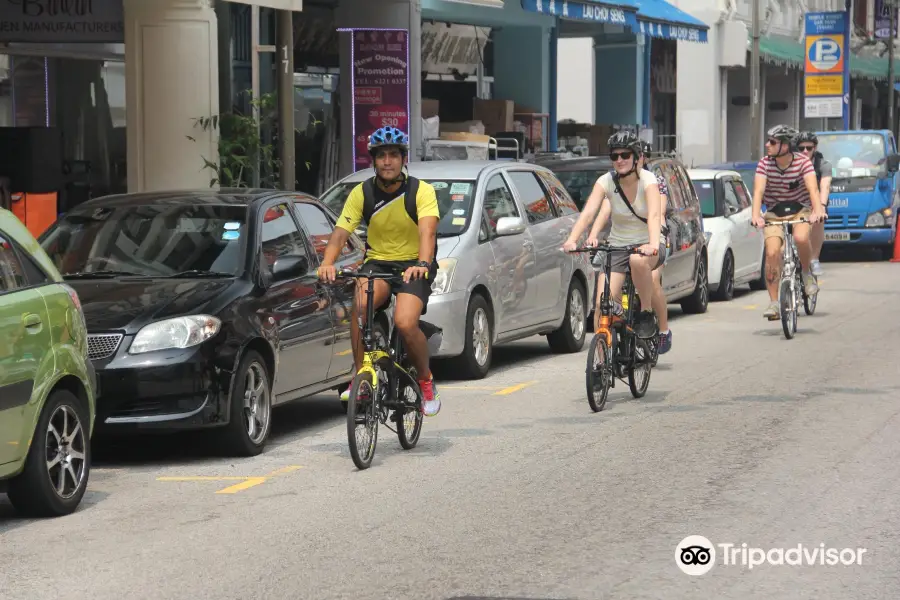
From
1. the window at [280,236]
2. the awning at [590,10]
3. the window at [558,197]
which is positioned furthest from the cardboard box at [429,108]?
the window at [280,236]

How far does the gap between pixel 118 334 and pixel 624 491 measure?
2996 mm

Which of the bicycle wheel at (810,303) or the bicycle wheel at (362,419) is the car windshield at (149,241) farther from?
the bicycle wheel at (810,303)

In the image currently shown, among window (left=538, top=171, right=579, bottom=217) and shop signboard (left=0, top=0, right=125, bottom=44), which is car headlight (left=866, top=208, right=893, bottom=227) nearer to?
window (left=538, top=171, right=579, bottom=217)

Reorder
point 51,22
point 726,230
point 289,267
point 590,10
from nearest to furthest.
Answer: point 289,267
point 51,22
point 726,230
point 590,10

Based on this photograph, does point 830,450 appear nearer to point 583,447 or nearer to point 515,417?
point 583,447

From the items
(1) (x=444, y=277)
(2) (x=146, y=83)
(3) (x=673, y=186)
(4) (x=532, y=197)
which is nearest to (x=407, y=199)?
(1) (x=444, y=277)

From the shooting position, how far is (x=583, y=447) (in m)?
9.61

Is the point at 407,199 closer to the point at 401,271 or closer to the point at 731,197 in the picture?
the point at 401,271

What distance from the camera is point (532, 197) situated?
14383 millimetres

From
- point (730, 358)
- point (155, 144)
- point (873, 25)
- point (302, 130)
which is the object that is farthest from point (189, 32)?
point (873, 25)

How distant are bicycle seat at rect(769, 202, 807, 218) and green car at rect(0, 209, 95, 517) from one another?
30.9 feet

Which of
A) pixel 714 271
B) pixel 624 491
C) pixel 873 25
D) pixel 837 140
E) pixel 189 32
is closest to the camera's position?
pixel 624 491

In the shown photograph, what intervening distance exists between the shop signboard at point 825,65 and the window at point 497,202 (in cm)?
2639

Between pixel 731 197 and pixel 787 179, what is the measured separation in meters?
4.63
